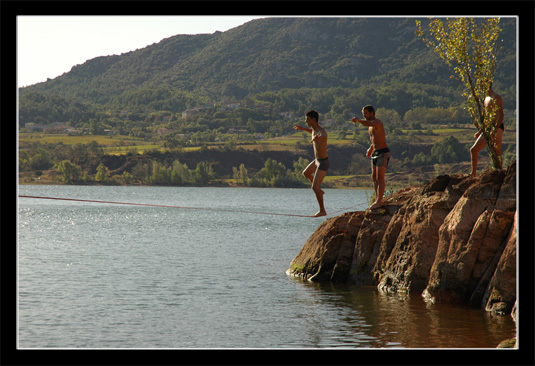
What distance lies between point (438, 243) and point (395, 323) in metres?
2.73

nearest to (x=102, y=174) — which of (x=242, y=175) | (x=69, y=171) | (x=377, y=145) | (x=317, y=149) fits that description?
(x=69, y=171)

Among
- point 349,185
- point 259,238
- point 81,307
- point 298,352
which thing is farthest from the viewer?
point 349,185

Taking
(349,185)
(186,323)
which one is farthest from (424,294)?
(349,185)

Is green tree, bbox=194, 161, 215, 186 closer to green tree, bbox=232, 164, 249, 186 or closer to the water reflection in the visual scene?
green tree, bbox=232, 164, 249, 186

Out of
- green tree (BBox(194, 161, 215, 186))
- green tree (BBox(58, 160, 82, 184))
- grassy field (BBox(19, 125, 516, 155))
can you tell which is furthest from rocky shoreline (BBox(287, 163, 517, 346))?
green tree (BBox(58, 160, 82, 184))

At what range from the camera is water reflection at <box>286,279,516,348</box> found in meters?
17.2

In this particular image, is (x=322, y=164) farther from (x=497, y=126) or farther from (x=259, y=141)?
(x=259, y=141)

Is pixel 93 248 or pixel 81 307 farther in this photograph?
pixel 93 248

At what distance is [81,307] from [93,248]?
24205 millimetres

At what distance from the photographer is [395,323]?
1917cm

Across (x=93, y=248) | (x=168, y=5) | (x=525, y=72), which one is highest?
(x=168, y=5)

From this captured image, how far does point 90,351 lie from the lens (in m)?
7.60

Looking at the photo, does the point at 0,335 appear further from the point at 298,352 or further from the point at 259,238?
the point at 259,238

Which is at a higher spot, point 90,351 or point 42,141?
point 42,141
